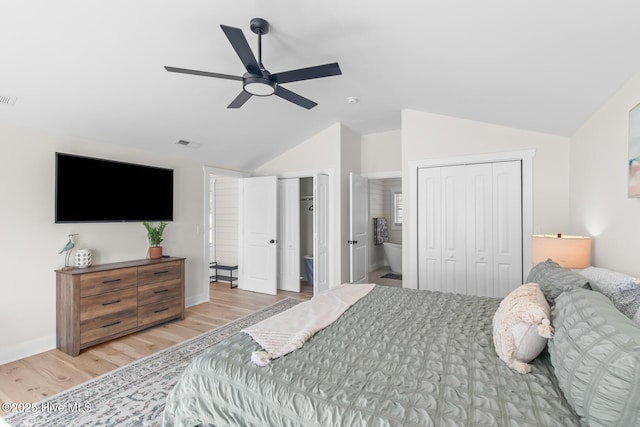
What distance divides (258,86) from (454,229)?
9.95ft

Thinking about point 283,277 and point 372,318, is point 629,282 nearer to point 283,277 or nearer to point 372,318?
point 372,318

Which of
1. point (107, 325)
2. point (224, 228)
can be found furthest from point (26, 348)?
point (224, 228)

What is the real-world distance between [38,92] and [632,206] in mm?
4699

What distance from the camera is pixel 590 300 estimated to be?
1354mm

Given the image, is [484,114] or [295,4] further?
[484,114]

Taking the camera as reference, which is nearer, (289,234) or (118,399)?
(118,399)

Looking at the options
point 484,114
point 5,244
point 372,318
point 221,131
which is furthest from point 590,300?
point 5,244

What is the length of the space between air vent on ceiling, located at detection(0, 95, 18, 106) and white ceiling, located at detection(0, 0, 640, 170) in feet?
0.16

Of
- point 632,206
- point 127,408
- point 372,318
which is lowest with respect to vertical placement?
point 127,408

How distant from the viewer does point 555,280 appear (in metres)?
1.96

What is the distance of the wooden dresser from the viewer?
3027 mm

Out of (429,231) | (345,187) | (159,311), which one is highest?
(345,187)

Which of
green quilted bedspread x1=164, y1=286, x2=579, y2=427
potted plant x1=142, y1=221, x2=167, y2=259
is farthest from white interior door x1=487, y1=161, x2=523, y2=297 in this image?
potted plant x1=142, y1=221, x2=167, y2=259

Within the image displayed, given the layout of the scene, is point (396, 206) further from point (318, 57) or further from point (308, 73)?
point (308, 73)
